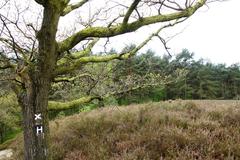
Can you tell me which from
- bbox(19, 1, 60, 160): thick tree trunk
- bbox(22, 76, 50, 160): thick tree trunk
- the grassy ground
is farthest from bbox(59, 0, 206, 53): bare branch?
the grassy ground

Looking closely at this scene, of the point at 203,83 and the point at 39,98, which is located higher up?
the point at 203,83

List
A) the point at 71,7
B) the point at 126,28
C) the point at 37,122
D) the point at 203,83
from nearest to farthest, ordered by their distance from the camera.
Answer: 1. the point at 126,28
2. the point at 37,122
3. the point at 71,7
4. the point at 203,83

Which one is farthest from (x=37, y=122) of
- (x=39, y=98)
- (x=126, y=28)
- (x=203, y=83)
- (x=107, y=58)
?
(x=203, y=83)

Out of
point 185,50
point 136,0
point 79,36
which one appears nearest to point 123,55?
point 79,36

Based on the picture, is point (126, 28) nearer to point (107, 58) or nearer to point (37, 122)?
point (107, 58)

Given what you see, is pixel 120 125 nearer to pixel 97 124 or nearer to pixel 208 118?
pixel 97 124

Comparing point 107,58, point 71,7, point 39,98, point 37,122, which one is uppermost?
point 71,7

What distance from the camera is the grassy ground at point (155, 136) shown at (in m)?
7.32

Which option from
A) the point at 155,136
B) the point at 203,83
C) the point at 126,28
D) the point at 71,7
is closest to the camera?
the point at 155,136

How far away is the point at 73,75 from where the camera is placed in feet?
42.4

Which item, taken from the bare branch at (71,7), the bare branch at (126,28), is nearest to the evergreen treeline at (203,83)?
the bare branch at (71,7)

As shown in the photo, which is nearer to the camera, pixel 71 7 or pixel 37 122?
pixel 37 122

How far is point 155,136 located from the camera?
324 inches

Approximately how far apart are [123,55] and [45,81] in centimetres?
278
